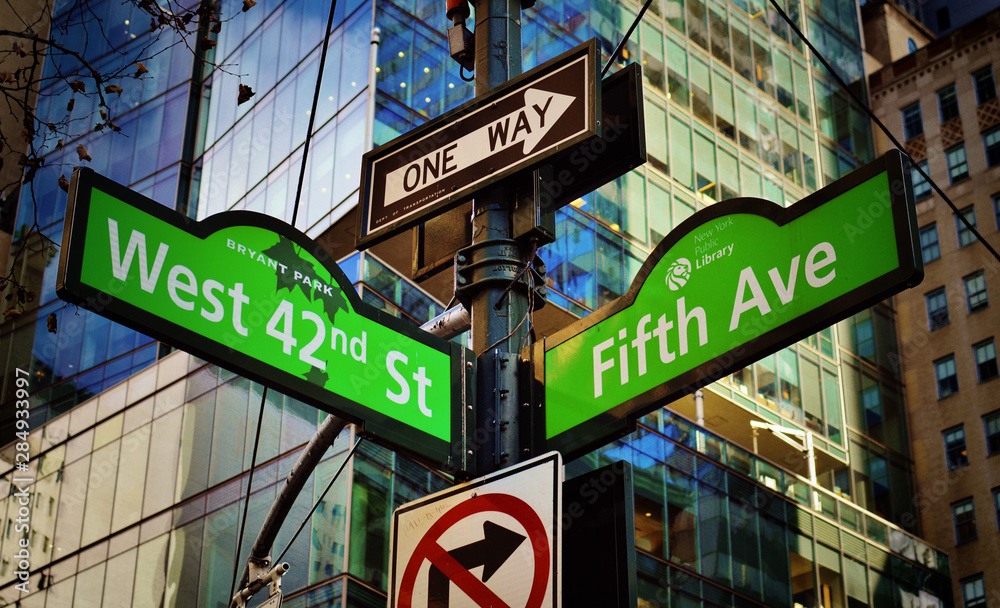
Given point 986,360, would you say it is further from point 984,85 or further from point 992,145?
point 984,85

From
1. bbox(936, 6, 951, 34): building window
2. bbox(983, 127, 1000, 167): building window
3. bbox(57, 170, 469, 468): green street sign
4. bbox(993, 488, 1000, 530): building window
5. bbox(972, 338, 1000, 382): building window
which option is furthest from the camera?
bbox(936, 6, 951, 34): building window

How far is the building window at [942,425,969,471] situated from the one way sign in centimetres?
4618

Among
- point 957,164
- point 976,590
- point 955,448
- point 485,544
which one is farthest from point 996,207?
point 485,544

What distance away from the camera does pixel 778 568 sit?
30141mm

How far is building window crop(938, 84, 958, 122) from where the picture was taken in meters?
53.6

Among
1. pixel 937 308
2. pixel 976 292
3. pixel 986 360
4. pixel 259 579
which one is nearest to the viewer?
pixel 259 579

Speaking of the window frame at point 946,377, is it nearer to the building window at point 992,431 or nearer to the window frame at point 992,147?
the building window at point 992,431

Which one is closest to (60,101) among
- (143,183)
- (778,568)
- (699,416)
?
(143,183)

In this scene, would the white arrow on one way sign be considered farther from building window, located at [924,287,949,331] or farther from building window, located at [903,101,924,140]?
building window, located at [903,101,924,140]

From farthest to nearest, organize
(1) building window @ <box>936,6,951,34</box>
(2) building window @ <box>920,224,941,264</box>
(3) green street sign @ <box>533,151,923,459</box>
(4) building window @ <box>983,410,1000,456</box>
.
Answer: (1) building window @ <box>936,6,951,34</box>
(2) building window @ <box>920,224,941,264</box>
(4) building window @ <box>983,410,1000,456</box>
(3) green street sign @ <box>533,151,923,459</box>

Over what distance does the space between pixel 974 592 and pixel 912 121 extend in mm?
21229

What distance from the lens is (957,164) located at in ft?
173

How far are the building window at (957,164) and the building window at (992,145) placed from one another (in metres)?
0.99

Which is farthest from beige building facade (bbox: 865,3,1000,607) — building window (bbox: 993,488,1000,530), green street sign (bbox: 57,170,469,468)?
green street sign (bbox: 57,170,469,468)
